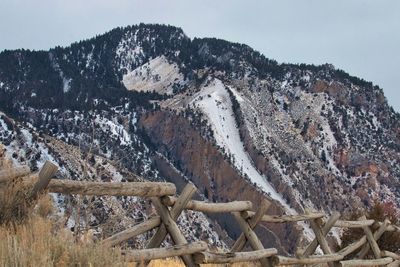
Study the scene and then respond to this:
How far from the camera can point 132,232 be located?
5414 millimetres

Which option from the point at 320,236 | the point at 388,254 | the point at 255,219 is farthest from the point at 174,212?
the point at 388,254

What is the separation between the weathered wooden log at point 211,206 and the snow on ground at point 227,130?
481 ft

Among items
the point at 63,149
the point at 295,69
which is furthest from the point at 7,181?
the point at 295,69

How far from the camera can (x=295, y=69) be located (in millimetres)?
180375

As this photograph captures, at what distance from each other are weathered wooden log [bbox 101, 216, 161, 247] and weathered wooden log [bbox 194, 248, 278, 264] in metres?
0.52

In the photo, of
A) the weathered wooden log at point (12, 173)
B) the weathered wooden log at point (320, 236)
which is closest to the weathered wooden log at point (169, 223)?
the weathered wooden log at point (12, 173)

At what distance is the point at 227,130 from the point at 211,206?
152028 millimetres

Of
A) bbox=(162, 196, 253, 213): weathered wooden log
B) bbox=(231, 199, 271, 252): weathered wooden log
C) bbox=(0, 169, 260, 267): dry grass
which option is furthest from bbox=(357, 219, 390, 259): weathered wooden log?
bbox=(0, 169, 260, 267): dry grass

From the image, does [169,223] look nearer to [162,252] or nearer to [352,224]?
[162,252]

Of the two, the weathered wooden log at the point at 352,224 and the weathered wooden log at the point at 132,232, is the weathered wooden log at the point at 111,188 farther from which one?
the weathered wooden log at the point at 352,224

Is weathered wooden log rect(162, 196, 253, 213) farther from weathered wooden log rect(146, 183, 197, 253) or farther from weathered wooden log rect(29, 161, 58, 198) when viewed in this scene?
weathered wooden log rect(29, 161, 58, 198)

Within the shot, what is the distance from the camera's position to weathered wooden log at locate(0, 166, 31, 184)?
14.3 ft

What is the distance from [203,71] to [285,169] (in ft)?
146

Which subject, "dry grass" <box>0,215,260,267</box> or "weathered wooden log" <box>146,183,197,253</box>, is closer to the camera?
"dry grass" <box>0,215,260,267</box>
